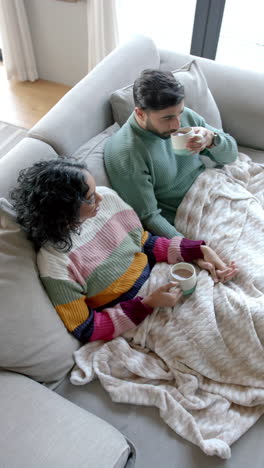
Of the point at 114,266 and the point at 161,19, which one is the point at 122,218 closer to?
the point at 114,266

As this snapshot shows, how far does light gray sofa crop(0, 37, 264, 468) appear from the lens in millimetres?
931

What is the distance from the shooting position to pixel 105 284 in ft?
4.19

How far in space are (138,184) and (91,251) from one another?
1.09ft

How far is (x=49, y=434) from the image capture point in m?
0.95

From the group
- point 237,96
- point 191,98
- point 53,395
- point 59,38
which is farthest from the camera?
point 59,38

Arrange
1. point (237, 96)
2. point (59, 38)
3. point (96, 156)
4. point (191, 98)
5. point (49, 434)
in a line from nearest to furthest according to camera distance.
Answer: point (49, 434) → point (96, 156) → point (191, 98) → point (237, 96) → point (59, 38)

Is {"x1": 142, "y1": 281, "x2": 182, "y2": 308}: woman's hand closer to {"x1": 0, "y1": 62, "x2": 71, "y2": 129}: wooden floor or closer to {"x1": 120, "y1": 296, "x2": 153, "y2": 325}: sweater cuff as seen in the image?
{"x1": 120, "y1": 296, "x2": 153, "y2": 325}: sweater cuff

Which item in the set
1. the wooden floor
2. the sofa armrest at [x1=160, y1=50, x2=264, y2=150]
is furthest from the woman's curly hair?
the wooden floor

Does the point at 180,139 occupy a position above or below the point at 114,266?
above

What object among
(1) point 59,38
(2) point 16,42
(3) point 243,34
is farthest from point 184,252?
(2) point 16,42

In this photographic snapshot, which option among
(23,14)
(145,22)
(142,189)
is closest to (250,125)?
(142,189)

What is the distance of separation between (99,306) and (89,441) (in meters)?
0.44

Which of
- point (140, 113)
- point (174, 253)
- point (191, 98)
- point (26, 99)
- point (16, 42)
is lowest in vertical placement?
point (26, 99)

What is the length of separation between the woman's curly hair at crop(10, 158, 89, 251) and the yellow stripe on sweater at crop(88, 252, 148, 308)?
0.25 meters
